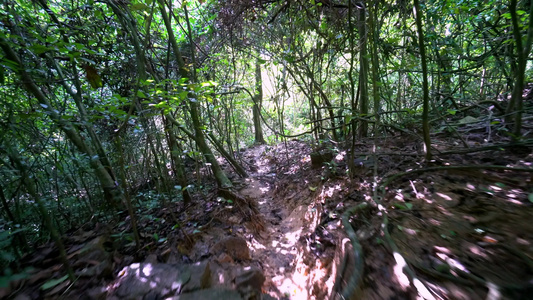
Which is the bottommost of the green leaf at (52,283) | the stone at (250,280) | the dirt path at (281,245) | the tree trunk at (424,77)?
the dirt path at (281,245)

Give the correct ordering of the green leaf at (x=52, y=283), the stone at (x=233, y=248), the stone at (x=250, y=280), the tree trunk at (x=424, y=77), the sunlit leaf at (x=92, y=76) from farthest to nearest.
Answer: the stone at (x=233, y=248) → the sunlit leaf at (x=92, y=76) → the tree trunk at (x=424, y=77) → the stone at (x=250, y=280) → the green leaf at (x=52, y=283)

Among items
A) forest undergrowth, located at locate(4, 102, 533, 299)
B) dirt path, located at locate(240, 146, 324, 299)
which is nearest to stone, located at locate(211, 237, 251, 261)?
forest undergrowth, located at locate(4, 102, 533, 299)

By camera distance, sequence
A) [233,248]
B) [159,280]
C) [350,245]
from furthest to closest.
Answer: [233,248] → [350,245] → [159,280]

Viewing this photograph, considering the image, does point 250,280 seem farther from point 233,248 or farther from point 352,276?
point 352,276

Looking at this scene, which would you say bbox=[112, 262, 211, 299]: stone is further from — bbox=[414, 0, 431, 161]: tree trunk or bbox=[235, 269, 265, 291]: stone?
bbox=[414, 0, 431, 161]: tree trunk

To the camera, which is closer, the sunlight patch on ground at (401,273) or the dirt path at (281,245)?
the sunlight patch on ground at (401,273)

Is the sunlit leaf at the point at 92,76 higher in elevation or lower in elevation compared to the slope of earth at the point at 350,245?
higher

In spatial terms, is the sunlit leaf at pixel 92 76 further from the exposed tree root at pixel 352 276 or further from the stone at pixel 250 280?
the exposed tree root at pixel 352 276

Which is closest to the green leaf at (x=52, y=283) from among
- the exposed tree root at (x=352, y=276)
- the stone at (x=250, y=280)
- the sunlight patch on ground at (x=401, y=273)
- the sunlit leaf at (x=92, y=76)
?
the stone at (x=250, y=280)

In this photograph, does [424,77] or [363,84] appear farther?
[363,84]

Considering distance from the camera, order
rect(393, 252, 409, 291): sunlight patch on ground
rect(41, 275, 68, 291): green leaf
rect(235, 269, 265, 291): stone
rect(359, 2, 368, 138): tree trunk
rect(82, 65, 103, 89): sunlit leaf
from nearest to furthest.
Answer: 1. rect(393, 252, 409, 291): sunlight patch on ground
2. rect(41, 275, 68, 291): green leaf
3. rect(235, 269, 265, 291): stone
4. rect(82, 65, 103, 89): sunlit leaf
5. rect(359, 2, 368, 138): tree trunk

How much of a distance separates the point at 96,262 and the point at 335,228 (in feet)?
8.65

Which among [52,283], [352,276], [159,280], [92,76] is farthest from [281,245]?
[92,76]

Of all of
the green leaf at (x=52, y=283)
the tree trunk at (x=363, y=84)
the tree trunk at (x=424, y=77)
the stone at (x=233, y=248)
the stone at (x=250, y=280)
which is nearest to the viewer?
the green leaf at (x=52, y=283)
